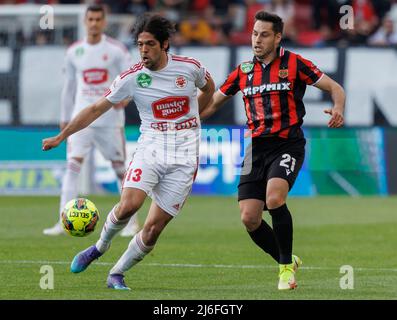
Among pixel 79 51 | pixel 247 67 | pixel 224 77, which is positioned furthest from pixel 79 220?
pixel 224 77

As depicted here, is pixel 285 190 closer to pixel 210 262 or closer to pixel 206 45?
pixel 210 262

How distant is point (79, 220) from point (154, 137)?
1.04m

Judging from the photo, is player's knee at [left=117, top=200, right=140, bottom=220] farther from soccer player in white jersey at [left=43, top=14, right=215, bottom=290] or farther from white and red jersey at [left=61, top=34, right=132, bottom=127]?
white and red jersey at [left=61, top=34, right=132, bottom=127]

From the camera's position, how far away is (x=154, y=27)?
945 centimetres

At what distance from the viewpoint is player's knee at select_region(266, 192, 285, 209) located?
953cm

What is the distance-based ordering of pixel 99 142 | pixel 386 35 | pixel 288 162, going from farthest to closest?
pixel 386 35 < pixel 99 142 < pixel 288 162

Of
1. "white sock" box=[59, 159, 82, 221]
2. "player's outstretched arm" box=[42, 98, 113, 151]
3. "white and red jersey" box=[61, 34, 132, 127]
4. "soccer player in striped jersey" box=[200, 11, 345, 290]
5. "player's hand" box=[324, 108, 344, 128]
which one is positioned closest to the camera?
"player's hand" box=[324, 108, 344, 128]

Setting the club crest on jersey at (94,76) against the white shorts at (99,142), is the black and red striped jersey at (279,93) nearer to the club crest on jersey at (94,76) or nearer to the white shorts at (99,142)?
the white shorts at (99,142)

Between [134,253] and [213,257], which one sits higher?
[134,253]

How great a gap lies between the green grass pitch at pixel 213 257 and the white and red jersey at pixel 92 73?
161cm

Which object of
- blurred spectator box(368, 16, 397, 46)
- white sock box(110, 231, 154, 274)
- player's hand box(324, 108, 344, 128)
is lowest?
white sock box(110, 231, 154, 274)

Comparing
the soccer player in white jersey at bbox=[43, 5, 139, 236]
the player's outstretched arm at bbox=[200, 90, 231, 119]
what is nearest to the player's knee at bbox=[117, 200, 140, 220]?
the player's outstretched arm at bbox=[200, 90, 231, 119]

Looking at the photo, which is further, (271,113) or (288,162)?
(271,113)

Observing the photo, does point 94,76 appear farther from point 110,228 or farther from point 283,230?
point 283,230
